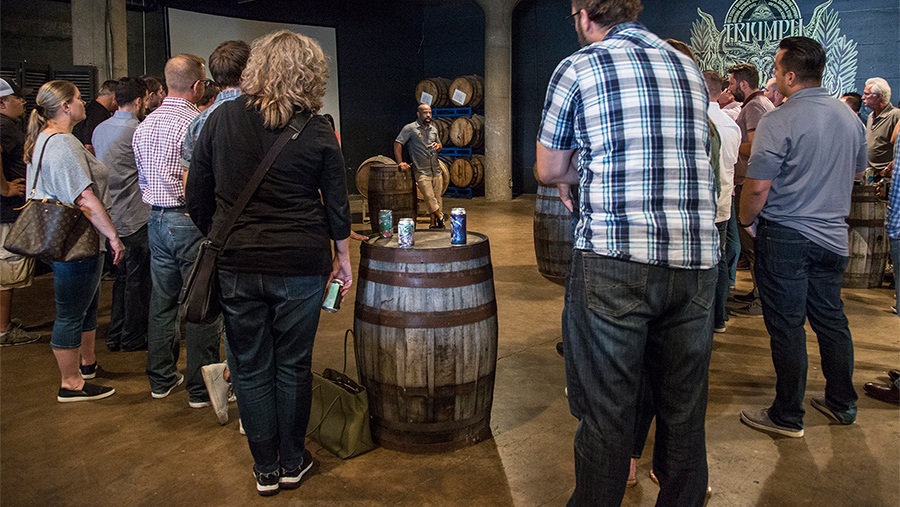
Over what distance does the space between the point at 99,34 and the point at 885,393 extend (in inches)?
341

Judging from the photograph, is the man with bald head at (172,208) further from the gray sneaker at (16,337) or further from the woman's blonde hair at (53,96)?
the gray sneaker at (16,337)

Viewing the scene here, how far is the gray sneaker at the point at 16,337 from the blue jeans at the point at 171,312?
4.87 ft

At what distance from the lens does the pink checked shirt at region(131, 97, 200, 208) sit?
142 inches

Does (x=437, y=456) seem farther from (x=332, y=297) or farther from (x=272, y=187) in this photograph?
(x=272, y=187)

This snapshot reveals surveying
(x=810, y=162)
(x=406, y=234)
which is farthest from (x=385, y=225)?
(x=810, y=162)

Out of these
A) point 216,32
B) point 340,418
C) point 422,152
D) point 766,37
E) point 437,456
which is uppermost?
point 216,32

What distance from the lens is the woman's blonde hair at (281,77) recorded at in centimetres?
247

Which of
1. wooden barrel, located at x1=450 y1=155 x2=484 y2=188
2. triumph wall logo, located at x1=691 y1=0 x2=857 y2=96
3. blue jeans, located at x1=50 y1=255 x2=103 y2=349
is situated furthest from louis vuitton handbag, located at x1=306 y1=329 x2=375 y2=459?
wooden barrel, located at x1=450 y1=155 x2=484 y2=188

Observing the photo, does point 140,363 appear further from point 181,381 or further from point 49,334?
point 49,334

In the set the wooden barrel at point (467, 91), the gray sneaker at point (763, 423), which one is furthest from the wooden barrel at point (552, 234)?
the wooden barrel at point (467, 91)

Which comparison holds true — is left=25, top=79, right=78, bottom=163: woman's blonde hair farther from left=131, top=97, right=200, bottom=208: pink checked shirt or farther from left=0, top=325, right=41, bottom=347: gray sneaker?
left=0, top=325, right=41, bottom=347: gray sneaker

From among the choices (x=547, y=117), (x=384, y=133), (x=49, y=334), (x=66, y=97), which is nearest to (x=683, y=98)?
(x=547, y=117)

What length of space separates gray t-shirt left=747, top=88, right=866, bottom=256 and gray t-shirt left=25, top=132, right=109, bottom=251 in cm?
313

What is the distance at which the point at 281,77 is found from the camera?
2.50 metres
